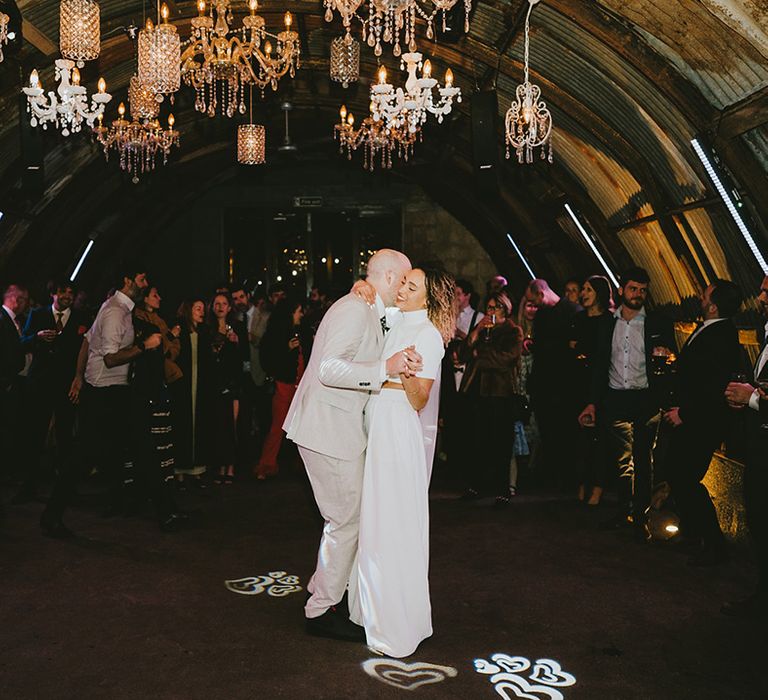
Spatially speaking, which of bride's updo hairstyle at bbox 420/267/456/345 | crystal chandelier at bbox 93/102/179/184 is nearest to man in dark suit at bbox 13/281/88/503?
crystal chandelier at bbox 93/102/179/184

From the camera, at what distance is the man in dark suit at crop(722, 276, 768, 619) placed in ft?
14.3

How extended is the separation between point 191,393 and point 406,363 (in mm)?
4267

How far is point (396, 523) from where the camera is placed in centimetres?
387

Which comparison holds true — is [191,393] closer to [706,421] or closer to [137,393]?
[137,393]

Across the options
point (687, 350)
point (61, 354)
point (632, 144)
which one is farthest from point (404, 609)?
point (632, 144)

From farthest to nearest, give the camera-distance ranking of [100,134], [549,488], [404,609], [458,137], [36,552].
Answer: [458,137], [100,134], [549,488], [36,552], [404,609]

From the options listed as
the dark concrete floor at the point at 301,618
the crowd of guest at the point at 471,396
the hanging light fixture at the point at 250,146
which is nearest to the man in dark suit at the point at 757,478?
the crowd of guest at the point at 471,396

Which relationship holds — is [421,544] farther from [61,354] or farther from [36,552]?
[61,354]

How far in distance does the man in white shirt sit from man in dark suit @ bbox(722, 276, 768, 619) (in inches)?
156

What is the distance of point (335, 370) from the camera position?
389 cm

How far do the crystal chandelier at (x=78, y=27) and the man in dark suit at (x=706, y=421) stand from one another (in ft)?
15.2

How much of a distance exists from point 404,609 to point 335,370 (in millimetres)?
1101

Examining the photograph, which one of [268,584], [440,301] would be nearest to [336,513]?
[268,584]

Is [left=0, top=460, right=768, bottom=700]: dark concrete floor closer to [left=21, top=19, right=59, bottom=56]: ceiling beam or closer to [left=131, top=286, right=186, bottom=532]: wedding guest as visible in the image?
[left=131, top=286, right=186, bottom=532]: wedding guest
